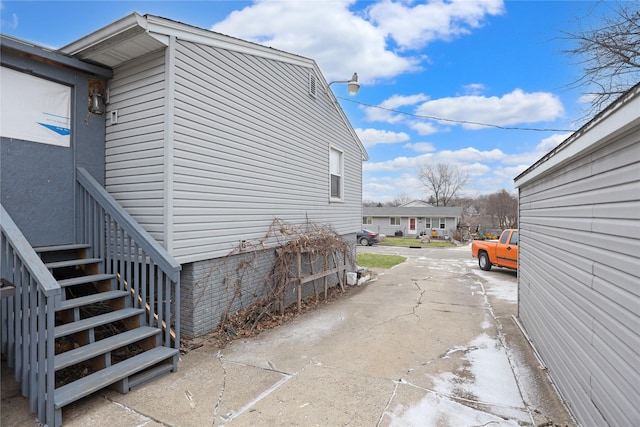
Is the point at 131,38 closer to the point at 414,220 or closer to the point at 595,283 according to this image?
the point at 595,283

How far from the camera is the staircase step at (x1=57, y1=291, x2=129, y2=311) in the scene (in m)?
3.43

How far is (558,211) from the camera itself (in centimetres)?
379

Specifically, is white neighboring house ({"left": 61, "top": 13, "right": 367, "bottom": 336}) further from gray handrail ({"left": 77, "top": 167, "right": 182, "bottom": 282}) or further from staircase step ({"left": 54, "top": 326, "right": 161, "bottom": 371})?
staircase step ({"left": 54, "top": 326, "right": 161, "bottom": 371})

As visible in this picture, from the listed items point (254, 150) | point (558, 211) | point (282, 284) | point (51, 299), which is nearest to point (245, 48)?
point (254, 150)

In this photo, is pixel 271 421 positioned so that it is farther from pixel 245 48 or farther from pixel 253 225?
pixel 245 48

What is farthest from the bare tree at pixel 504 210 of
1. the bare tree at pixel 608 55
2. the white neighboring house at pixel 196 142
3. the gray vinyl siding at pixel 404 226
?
the white neighboring house at pixel 196 142

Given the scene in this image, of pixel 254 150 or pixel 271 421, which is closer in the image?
pixel 271 421

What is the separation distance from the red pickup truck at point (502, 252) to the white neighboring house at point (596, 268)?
798 centimetres

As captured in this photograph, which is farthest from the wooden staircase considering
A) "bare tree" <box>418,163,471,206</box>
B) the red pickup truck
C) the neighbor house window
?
"bare tree" <box>418,163,471,206</box>

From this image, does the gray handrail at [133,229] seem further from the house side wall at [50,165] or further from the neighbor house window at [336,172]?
the neighbor house window at [336,172]

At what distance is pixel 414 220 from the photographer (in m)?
36.2

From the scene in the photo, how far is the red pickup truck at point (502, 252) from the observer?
11.4 meters

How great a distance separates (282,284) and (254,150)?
8.76ft

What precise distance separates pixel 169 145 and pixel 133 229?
123cm
